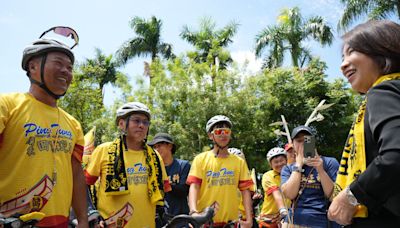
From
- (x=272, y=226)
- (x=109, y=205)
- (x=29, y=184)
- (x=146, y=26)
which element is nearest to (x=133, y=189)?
(x=109, y=205)

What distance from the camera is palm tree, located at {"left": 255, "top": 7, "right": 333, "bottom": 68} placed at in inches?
1160

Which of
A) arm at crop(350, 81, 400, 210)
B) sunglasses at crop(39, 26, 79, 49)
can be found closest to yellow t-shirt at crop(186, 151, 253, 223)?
sunglasses at crop(39, 26, 79, 49)

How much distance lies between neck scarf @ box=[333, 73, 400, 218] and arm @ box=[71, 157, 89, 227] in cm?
231

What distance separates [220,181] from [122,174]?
1857 millimetres

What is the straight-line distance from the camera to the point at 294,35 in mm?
29438

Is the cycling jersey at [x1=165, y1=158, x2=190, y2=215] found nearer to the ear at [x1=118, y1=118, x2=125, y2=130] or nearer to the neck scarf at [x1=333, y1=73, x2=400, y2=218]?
the ear at [x1=118, y1=118, x2=125, y2=130]

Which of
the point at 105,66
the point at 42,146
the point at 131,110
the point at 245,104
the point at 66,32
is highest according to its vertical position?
the point at 105,66

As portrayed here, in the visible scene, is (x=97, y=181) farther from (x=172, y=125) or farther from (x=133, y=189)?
(x=172, y=125)

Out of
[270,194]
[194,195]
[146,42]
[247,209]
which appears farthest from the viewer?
[146,42]

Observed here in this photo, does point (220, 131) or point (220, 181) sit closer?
point (220, 181)

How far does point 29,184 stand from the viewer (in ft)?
9.64

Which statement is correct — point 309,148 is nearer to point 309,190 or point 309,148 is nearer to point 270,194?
point 309,190

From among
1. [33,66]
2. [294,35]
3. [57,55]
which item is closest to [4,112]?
[33,66]

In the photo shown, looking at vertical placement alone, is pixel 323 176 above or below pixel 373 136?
below
